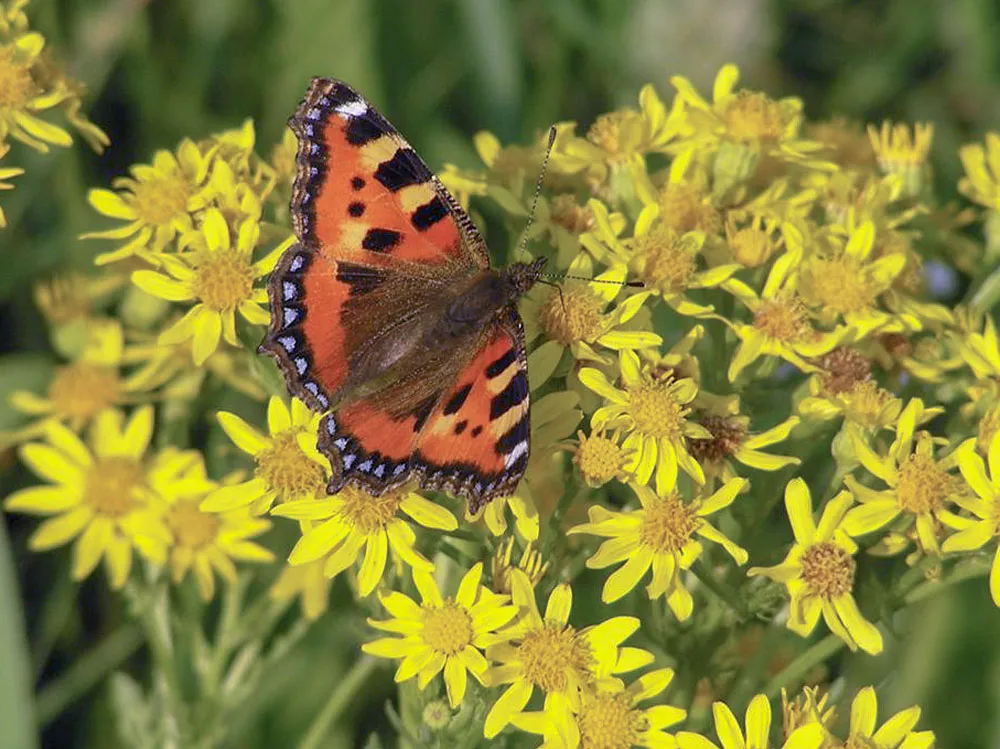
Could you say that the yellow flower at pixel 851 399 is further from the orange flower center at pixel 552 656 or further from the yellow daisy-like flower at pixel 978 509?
the orange flower center at pixel 552 656

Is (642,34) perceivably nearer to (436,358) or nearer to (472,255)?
(472,255)

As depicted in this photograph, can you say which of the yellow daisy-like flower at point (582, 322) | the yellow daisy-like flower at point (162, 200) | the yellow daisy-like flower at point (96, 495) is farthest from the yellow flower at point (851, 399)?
the yellow daisy-like flower at point (96, 495)

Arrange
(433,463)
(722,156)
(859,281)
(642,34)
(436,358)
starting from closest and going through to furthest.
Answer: (433,463), (436,358), (859,281), (722,156), (642,34)

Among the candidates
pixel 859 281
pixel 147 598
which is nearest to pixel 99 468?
pixel 147 598

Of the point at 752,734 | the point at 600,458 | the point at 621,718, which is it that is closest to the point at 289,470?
the point at 600,458

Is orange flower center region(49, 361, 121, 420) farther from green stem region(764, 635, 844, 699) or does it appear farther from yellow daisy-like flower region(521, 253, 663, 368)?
green stem region(764, 635, 844, 699)

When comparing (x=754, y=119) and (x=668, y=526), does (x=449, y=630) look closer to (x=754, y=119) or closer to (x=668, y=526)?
(x=668, y=526)
